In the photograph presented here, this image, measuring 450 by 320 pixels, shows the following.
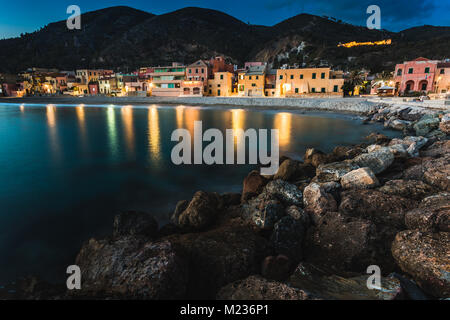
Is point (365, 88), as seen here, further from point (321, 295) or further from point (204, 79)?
point (321, 295)

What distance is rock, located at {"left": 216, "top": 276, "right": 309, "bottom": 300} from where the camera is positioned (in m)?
3.75

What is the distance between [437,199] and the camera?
5676 millimetres

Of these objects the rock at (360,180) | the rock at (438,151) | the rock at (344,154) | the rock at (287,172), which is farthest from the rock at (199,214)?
the rock at (438,151)

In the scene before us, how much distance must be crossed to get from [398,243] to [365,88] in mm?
61578

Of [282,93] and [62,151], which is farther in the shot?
[282,93]

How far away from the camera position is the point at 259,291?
3855 mm

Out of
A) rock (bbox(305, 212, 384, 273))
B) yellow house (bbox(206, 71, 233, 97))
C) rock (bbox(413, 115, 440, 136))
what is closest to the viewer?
rock (bbox(305, 212, 384, 273))

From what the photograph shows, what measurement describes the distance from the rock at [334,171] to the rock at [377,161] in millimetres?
478

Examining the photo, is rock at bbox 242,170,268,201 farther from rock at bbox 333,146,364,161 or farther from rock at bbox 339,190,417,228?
rock at bbox 333,146,364,161

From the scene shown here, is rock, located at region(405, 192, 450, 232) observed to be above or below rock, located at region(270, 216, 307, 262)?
above

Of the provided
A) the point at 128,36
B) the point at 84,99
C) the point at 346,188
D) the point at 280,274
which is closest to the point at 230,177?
the point at 346,188

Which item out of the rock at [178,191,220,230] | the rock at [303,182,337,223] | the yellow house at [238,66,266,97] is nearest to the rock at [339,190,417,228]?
the rock at [303,182,337,223]

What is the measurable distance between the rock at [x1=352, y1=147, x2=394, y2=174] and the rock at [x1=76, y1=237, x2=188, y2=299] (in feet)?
24.8

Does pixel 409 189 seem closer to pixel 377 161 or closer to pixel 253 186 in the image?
pixel 377 161
